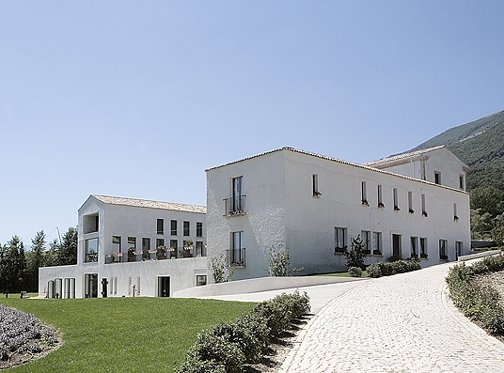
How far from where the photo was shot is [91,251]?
50781 mm

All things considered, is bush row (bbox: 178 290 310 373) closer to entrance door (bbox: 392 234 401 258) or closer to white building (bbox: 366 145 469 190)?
entrance door (bbox: 392 234 401 258)

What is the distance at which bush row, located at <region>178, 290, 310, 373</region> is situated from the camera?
8703mm

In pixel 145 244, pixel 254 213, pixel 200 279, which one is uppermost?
pixel 254 213

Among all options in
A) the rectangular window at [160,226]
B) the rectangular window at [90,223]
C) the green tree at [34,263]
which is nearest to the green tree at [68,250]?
the green tree at [34,263]

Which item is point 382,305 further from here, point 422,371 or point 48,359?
point 48,359

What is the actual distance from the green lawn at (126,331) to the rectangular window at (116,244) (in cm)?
2917

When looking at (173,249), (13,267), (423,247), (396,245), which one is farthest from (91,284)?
(423,247)

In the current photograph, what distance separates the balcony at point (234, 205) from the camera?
32844 millimetres

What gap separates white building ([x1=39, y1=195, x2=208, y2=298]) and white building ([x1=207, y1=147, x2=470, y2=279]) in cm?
839

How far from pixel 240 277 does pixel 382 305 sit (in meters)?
15.2

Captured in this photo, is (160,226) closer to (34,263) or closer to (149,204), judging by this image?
(149,204)

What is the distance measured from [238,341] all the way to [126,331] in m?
3.72

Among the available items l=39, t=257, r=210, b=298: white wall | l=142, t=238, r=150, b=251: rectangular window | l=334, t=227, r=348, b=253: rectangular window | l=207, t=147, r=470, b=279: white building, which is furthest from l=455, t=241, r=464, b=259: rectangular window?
→ l=142, t=238, r=150, b=251: rectangular window

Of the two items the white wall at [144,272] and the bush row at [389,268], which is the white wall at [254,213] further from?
the bush row at [389,268]
